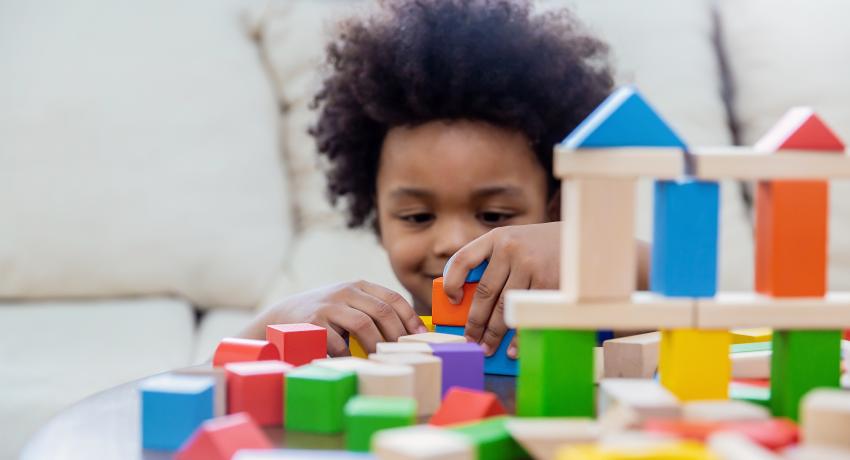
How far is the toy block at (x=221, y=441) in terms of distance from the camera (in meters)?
0.47

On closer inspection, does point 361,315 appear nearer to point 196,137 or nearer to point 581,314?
point 581,314

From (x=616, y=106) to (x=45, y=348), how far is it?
117 centimetres

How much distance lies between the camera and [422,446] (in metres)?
0.42

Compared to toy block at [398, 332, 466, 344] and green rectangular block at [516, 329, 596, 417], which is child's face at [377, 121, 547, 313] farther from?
green rectangular block at [516, 329, 596, 417]

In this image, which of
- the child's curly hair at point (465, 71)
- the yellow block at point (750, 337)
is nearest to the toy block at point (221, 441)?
the yellow block at point (750, 337)

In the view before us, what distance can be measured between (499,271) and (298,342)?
0.20 metres

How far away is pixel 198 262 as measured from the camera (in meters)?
1.72

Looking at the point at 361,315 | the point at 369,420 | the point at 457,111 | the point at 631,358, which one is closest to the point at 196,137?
the point at 457,111

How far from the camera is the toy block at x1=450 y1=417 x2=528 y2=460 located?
1.51 ft

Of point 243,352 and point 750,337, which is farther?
point 750,337

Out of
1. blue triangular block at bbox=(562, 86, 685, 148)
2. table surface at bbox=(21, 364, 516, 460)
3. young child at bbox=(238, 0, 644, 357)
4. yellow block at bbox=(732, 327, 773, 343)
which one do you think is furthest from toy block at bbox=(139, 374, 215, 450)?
young child at bbox=(238, 0, 644, 357)

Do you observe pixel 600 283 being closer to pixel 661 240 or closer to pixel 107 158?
pixel 661 240

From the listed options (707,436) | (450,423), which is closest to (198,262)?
(450,423)

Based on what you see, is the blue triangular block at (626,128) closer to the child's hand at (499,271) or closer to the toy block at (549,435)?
the toy block at (549,435)
